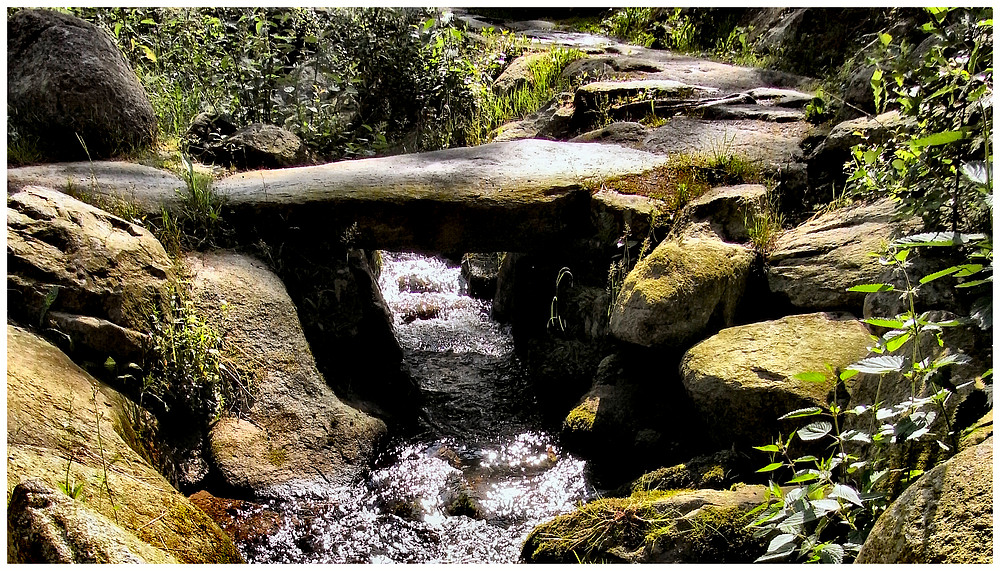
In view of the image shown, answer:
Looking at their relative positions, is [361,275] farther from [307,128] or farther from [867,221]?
[867,221]

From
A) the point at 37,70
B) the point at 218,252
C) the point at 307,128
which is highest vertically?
the point at 37,70

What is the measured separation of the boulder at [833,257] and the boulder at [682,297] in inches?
9.3

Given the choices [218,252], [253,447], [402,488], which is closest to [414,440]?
[402,488]

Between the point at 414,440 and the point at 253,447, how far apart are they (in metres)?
1.00

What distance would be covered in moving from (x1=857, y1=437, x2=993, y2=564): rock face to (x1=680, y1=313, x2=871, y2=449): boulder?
4.77 ft

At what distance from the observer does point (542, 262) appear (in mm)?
5645

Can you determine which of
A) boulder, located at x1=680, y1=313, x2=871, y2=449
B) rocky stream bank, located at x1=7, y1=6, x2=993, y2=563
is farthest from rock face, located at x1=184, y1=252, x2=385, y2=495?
boulder, located at x1=680, y1=313, x2=871, y2=449

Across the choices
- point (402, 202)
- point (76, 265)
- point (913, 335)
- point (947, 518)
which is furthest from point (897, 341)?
point (76, 265)

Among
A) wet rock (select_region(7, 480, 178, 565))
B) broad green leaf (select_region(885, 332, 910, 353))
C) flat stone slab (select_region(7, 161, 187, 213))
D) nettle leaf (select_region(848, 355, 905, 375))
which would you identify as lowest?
wet rock (select_region(7, 480, 178, 565))

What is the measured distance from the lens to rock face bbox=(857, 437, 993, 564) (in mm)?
1691

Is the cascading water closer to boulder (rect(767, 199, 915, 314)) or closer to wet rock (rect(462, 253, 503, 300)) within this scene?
wet rock (rect(462, 253, 503, 300))

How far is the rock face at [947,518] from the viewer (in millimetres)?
1691

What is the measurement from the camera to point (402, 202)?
192 inches

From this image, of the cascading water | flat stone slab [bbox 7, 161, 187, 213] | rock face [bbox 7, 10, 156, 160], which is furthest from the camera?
rock face [bbox 7, 10, 156, 160]
